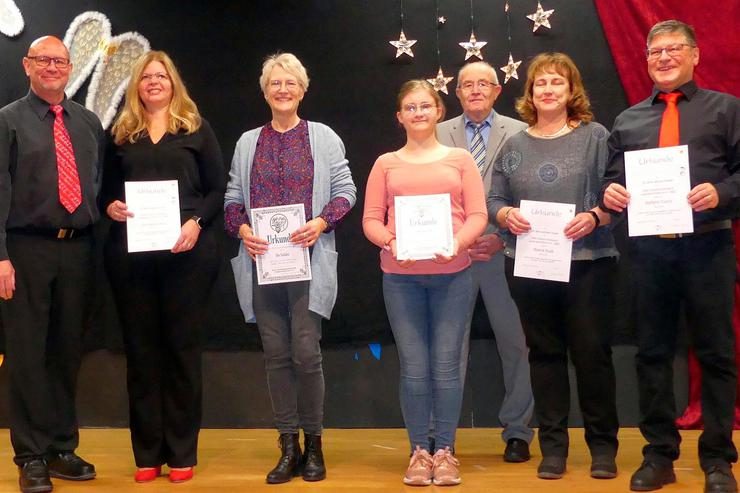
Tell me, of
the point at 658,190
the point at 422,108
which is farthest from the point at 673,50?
the point at 422,108

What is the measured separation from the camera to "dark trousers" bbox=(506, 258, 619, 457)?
3.17 m

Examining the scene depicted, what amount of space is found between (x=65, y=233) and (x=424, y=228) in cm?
145

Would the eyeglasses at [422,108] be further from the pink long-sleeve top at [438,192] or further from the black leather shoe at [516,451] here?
the black leather shoe at [516,451]

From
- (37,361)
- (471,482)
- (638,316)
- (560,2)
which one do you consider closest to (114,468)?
(37,361)

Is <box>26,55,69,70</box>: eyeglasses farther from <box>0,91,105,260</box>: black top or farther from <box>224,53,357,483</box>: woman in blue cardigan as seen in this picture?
<box>224,53,357,483</box>: woman in blue cardigan

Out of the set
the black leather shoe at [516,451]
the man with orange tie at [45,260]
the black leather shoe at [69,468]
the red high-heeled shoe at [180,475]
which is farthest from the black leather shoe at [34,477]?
the black leather shoe at [516,451]

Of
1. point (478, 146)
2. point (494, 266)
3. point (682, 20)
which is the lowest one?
point (494, 266)

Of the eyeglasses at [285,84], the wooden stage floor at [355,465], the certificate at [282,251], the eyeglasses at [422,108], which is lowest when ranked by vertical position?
the wooden stage floor at [355,465]

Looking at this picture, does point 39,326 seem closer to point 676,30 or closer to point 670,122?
point 670,122

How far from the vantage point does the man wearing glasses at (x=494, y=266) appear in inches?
146

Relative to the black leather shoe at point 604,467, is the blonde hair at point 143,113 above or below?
above

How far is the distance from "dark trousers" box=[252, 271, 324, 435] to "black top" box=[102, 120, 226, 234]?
372 millimetres

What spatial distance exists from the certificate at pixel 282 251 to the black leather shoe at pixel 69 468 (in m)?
1.07

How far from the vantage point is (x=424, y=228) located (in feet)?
10.1
